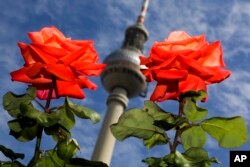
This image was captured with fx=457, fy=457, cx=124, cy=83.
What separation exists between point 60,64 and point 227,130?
1032 mm

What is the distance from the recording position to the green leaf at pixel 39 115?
2.46m

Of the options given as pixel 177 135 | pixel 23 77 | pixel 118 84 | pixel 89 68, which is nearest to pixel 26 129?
pixel 23 77

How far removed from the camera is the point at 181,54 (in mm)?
2633

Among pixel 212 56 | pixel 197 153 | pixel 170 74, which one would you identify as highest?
pixel 212 56

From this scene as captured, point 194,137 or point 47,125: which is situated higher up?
point 194,137

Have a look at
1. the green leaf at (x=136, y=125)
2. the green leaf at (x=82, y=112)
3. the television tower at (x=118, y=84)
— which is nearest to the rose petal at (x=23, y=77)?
the green leaf at (x=82, y=112)

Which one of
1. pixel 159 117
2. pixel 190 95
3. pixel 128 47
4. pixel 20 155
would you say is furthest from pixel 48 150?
pixel 128 47

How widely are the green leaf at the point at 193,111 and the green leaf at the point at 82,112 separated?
499 mm

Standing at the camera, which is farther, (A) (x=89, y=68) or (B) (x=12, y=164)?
(A) (x=89, y=68)

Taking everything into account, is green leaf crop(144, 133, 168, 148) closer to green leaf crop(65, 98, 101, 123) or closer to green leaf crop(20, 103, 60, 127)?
green leaf crop(65, 98, 101, 123)

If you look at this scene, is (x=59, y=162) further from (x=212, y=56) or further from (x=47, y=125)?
(x=212, y=56)

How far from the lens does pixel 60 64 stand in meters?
2.71

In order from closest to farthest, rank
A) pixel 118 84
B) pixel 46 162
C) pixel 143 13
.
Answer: pixel 46 162 < pixel 118 84 < pixel 143 13

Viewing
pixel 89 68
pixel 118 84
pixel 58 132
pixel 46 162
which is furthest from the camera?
pixel 118 84
